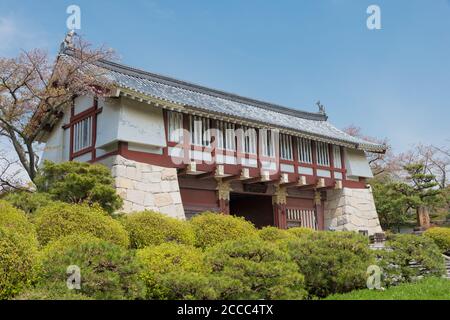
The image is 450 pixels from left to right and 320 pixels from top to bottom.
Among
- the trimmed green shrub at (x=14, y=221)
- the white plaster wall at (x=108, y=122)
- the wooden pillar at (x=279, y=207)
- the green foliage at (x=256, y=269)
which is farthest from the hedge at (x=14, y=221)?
the wooden pillar at (x=279, y=207)

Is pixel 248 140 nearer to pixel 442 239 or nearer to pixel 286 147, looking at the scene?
pixel 286 147

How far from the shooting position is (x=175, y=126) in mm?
16625

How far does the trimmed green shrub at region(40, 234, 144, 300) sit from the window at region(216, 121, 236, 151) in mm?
10713

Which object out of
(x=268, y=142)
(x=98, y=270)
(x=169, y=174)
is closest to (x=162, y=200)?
(x=169, y=174)

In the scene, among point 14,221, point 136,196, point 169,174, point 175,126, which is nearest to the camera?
point 14,221

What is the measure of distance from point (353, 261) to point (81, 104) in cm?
1215

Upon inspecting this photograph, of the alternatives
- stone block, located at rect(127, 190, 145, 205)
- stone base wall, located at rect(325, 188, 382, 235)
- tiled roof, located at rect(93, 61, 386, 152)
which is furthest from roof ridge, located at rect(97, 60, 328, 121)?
stone block, located at rect(127, 190, 145, 205)

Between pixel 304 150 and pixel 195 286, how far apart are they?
14601 millimetres

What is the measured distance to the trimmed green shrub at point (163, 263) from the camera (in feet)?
24.7

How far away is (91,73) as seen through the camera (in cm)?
1602

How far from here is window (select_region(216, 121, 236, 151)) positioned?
57.8 feet

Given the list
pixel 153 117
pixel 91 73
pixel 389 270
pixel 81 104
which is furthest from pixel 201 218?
pixel 81 104

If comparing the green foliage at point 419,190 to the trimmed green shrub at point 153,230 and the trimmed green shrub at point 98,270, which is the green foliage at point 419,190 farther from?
the trimmed green shrub at point 98,270
